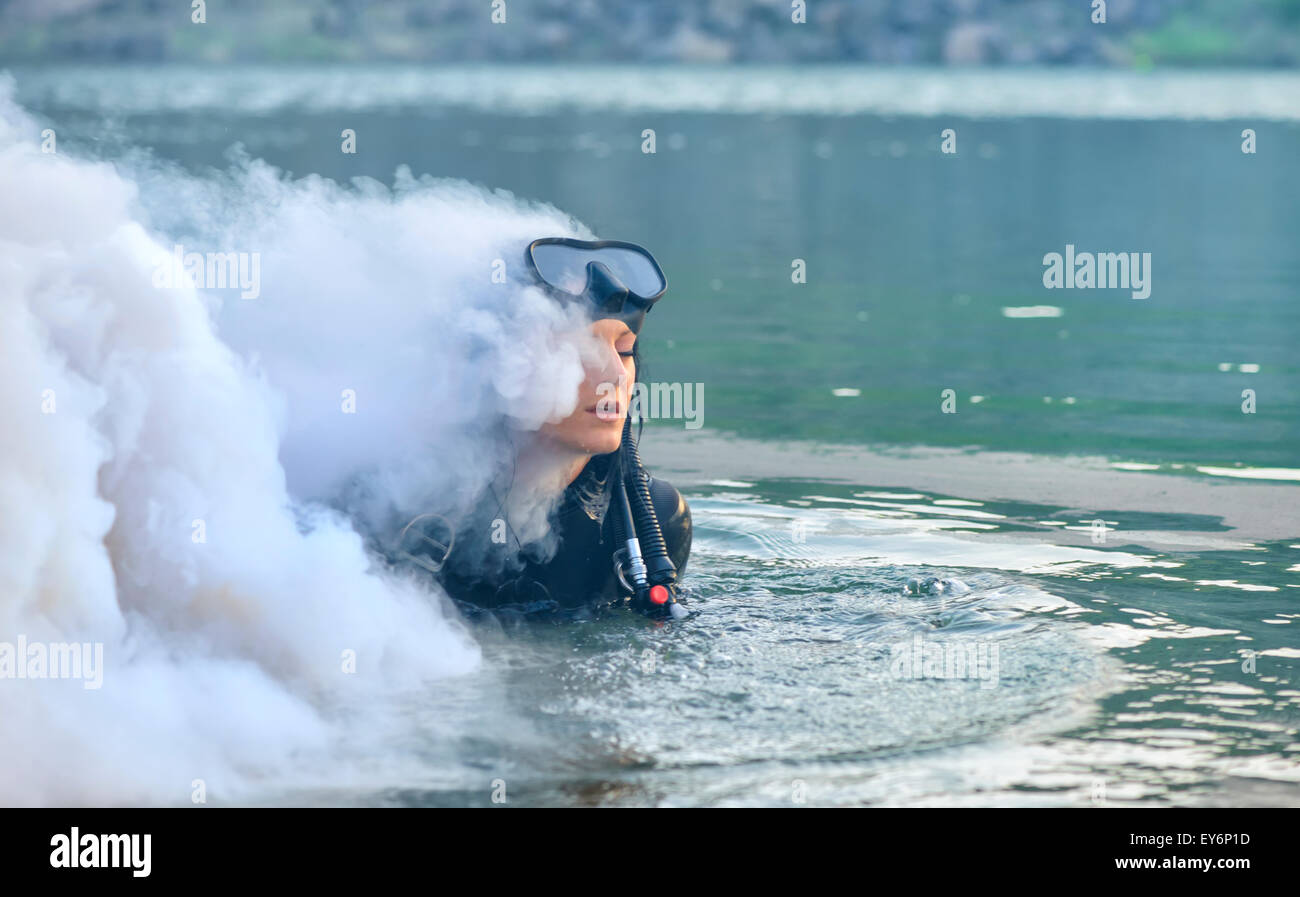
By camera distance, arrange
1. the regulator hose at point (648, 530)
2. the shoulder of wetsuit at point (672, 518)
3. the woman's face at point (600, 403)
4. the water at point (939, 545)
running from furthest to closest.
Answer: the shoulder of wetsuit at point (672, 518) → the regulator hose at point (648, 530) → the woman's face at point (600, 403) → the water at point (939, 545)

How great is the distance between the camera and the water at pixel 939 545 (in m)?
5.35

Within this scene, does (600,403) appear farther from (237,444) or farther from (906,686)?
(906,686)

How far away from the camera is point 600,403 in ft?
20.6

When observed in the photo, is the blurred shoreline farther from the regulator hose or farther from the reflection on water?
the regulator hose

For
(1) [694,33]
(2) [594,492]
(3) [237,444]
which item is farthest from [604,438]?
(1) [694,33]

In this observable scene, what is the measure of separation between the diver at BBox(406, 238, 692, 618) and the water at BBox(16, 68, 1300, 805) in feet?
0.55

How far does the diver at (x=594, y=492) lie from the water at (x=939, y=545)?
0.17 m

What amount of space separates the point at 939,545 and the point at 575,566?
2137 millimetres

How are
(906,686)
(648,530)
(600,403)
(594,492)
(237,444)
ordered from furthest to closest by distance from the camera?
(594,492) < (648,530) < (600,403) < (906,686) < (237,444)

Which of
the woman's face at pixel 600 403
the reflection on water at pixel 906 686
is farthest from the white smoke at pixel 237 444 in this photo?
the reflection on water at pixel 906 686

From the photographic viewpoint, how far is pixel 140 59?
133125 millimetres

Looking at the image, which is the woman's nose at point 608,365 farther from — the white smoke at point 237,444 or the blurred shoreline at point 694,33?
the blurred shoreline at point 694,33

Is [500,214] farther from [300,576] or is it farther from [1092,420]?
[1092,420]

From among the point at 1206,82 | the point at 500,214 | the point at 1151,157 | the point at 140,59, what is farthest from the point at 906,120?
the point at 140,59
